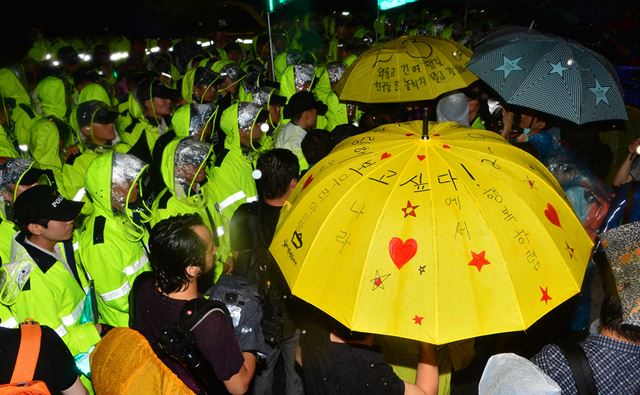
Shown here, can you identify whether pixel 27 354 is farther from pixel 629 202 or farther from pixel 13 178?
pixel 629 202

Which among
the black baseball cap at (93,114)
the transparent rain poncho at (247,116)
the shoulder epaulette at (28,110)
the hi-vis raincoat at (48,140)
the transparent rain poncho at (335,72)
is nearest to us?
the transparent rain poncho at (247,116)

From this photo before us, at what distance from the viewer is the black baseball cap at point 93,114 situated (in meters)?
6.47

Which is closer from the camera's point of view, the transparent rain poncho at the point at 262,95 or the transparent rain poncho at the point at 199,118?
the transparent rain poncho at the point at 199,118

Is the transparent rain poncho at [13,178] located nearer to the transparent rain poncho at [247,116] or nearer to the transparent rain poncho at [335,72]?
the transparent rain poncho at [247,116]

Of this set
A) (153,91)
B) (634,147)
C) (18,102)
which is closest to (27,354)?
(634,147)

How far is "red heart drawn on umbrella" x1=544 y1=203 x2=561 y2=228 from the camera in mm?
2498

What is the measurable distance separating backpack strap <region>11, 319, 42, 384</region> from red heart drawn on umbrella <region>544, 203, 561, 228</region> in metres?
2.41

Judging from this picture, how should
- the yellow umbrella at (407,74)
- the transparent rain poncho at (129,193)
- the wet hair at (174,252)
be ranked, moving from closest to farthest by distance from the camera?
the wet hair at (174,252) → the transparent rain poncho at (129,193) → the yellow umbrella at (407,74)

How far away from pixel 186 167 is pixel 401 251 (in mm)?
2905

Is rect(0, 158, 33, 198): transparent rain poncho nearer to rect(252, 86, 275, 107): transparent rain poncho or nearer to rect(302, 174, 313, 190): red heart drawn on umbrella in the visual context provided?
rect(302, 174, 313, 190): red heart drawn on umbrella

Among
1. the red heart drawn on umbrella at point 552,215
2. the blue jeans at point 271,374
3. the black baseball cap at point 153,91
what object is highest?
the black baseball cap at point 153,91

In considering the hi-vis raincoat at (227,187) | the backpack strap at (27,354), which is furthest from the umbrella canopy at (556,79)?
the backpack strap at (27,354)

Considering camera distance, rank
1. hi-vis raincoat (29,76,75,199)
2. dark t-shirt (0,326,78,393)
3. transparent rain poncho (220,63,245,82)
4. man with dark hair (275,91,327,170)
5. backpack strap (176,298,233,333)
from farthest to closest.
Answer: transparent rain poncho (220,63,245,82) → hi-vis raincoat (29,76,75,199) → man with dark hair (275,91,327,170) → backpack strap (176,298,233,333) → dark t-shirt (0,326,78,393)

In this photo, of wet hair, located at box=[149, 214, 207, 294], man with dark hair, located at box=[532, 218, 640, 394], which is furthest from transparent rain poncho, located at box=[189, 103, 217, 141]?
man with dark hair, located at box=[532, 218, 640, 394]
